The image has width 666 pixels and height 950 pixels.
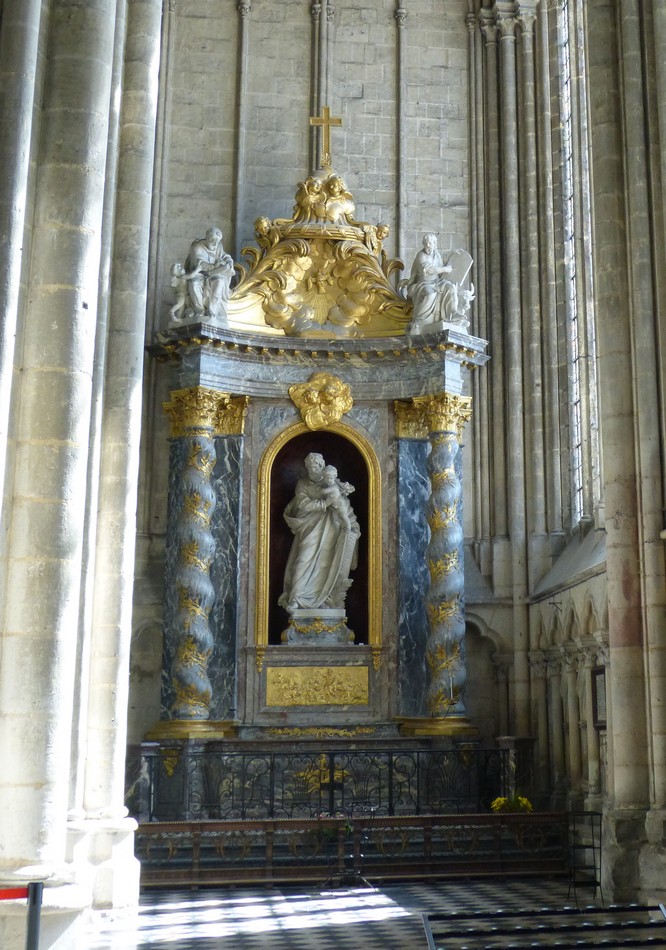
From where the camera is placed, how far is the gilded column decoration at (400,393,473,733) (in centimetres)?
1730

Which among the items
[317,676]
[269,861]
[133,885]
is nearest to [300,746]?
[317,676]

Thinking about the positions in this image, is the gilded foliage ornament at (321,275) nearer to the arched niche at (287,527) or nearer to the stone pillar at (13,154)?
the arched niche at (287,527)

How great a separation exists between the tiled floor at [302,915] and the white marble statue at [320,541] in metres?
5.20

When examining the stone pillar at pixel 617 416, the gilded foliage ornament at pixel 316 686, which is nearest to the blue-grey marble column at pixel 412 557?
the gilded foliage ornament at pixel 316 686

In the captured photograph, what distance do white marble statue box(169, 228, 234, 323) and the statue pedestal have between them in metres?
4.43

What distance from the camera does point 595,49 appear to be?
14.0 metres

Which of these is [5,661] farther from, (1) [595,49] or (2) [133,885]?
(1) [595,49]

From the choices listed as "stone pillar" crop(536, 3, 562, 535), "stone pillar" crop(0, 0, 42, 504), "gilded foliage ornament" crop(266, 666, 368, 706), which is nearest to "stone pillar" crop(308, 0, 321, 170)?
"stone pillar" crop(536, 3, 562, 535)

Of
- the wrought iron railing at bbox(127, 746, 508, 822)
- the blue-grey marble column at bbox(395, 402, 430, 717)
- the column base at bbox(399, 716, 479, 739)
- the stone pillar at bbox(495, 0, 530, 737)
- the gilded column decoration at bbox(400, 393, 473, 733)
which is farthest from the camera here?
the stone pillar at bbox(495, 0, 530, 737)

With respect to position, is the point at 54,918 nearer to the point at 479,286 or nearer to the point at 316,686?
the point at 316,686

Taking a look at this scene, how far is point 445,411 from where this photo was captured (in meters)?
18.2

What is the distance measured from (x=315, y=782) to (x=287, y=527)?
12.9ft

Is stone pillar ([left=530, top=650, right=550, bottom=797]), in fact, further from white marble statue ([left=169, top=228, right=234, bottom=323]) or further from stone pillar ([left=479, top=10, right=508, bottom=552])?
white marble statue ([left=169, top=228, right=234, bottom=323])

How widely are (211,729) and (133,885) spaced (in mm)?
5459
